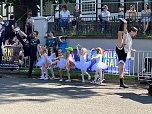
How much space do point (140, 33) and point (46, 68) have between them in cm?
497

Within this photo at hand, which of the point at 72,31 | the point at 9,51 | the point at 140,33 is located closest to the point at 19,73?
the point at 9,51

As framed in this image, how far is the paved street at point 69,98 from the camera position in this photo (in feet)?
29.7

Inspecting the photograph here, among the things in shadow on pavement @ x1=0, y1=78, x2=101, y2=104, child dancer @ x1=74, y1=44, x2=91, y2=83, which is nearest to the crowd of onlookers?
child dancer @ x1=74, y1=44, x2=91, y2=83

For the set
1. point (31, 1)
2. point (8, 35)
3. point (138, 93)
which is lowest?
point (138, 93)

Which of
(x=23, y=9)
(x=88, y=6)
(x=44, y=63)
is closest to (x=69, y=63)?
(x=44, y=63)

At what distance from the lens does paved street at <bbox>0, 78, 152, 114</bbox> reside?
9.06m

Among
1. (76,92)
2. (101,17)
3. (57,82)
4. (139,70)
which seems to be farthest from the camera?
(101,17)

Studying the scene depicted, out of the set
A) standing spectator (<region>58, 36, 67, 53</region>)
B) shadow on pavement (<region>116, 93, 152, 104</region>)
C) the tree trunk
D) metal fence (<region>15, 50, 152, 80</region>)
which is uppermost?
the tree trunk

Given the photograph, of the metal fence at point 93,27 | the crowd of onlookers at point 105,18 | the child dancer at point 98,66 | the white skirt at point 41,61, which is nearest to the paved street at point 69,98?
the child dancer at point 98,66

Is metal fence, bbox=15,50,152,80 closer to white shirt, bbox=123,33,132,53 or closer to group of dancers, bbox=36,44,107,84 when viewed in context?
group of dancers, bbox=36,44,107,84

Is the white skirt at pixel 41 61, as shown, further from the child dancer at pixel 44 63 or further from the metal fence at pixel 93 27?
the metal fence at pixel 93 27

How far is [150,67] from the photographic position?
14.2 m

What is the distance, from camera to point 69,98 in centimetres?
1055

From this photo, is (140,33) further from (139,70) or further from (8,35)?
(8,35)
